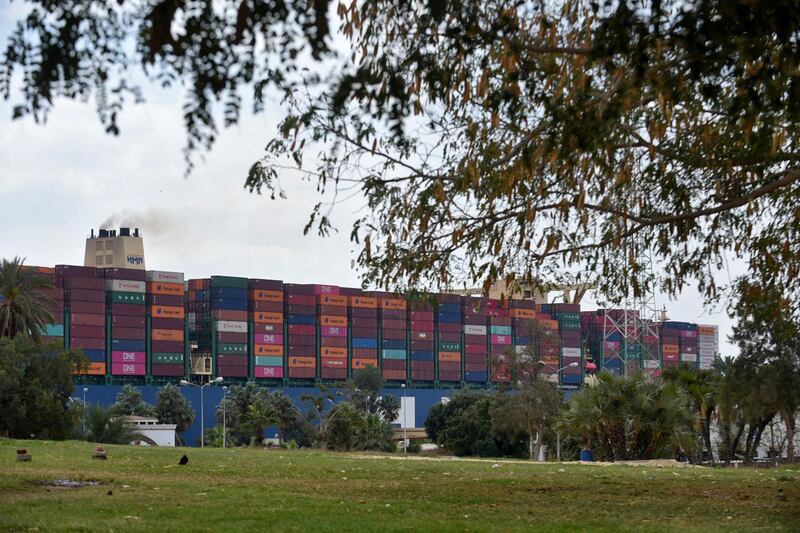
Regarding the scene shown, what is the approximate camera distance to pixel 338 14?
10.4 metres

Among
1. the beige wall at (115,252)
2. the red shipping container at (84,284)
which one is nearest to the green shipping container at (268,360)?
the red shipping container at (84,284)

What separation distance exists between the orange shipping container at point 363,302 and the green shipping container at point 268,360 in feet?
29.6

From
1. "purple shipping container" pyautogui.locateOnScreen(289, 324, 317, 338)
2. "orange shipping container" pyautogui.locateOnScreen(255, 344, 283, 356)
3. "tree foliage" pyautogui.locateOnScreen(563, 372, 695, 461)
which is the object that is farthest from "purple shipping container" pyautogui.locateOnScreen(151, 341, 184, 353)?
"tree foliage" pyautogui.locateOnScreen(563, 372, 695, 461)

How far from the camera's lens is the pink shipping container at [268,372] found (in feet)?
310

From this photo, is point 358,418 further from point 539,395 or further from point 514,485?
point 514,485

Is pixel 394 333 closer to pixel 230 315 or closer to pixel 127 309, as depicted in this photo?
pixel 230 315

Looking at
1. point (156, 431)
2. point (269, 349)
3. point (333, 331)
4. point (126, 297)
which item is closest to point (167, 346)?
point (126, 297)

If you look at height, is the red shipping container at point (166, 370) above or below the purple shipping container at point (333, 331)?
below

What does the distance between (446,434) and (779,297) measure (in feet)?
183

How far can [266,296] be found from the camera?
313ft

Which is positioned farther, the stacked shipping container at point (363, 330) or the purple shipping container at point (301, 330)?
the stacked shipping container at point (363, 330)

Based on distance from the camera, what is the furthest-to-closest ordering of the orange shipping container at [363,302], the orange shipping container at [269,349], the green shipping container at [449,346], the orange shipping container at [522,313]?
the orange shipping container at [522,313] → the green shipping container at [449,346] → the orange shipping container at [363,302] → the orange shipping container at [269,349]

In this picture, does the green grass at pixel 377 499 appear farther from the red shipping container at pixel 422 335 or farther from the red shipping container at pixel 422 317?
the red shipping container at pixel 422 335

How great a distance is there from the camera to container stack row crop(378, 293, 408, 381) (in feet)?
334
